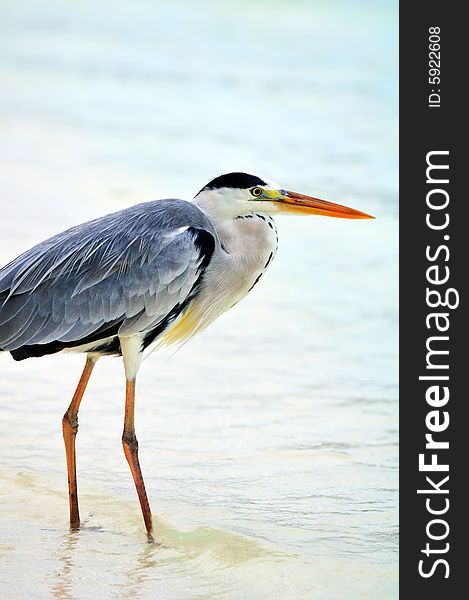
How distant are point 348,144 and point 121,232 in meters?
7.61

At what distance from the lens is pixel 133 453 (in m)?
5.34

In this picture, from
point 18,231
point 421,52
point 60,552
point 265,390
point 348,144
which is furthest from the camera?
point 348,144

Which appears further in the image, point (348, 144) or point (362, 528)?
point (348, 144)

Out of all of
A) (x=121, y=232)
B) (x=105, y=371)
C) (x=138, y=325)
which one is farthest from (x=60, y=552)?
(x=105, y=371)

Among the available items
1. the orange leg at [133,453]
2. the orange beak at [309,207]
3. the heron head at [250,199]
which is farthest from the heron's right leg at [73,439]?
the orange beak at [309,207]

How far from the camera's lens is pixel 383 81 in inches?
579

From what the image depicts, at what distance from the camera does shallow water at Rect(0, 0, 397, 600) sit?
496 cm

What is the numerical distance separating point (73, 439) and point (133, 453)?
0.27 meters

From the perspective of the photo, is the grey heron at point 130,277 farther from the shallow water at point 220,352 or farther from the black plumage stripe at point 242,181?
the shallow water at point 220,352

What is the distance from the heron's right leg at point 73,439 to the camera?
523 cm

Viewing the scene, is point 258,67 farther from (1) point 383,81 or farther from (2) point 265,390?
(2) point 265,390

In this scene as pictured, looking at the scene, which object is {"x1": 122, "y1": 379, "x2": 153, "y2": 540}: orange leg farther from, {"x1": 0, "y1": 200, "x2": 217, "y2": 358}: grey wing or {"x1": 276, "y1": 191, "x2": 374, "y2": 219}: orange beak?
{"x1": 276, "y1": 191, "x2": 374, "y2": 219}: orange beak

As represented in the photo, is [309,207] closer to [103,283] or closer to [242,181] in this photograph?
[242,181]

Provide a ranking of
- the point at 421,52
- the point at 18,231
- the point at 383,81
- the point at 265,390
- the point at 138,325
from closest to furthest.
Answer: the point at 138,325 → the point at 421,52 → the point at 265,390 → the point at 18,231 → the point at 383,81
